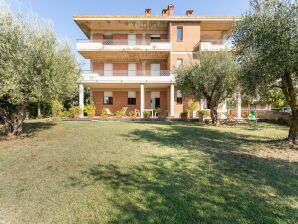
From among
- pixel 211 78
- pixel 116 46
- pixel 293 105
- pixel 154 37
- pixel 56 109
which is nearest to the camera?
pixel 293 105

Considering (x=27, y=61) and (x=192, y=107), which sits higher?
(x=27, y=61)

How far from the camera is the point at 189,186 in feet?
16.0

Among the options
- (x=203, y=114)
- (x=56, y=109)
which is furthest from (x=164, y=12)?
(x=56, y=109)

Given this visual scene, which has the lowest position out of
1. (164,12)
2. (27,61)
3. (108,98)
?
(108,98)

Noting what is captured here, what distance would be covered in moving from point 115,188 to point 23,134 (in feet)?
27.2

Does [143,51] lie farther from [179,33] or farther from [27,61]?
[27,61]

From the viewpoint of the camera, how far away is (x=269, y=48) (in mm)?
8070

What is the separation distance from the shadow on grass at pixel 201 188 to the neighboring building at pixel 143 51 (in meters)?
16.5

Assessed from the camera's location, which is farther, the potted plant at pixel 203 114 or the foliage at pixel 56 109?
the potted plant at pixel 203 114

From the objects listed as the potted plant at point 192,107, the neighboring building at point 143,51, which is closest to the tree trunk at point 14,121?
the neighboring building at point 143,51

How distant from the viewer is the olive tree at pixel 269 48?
25.3 ft

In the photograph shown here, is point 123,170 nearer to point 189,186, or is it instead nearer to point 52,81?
point 189,186

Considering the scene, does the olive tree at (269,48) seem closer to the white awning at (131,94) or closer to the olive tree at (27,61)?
the olive tree at (27,61)

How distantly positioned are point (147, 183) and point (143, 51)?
20.7 metres
